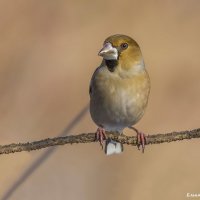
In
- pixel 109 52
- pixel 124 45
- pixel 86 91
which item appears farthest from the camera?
pixel 86 91

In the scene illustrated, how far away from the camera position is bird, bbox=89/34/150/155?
357 centimetres

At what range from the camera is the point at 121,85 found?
3.61 meters

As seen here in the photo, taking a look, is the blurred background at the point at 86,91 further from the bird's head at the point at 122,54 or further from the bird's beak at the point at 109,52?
the bird's beak at the point at 109,52

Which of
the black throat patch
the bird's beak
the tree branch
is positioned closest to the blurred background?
the black throat patch

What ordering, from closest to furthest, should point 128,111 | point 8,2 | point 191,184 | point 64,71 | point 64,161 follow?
point 128,111, point 191,184, point 64,161, point 64,71, point 8,2

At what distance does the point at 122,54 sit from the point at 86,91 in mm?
2994

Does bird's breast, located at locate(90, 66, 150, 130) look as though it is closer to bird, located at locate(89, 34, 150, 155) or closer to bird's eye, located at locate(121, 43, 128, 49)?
bird, located at locate(89, 34, 150, 155)

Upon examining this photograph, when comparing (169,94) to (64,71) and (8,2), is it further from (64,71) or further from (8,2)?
(8,2)

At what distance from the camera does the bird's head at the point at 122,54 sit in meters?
3.47

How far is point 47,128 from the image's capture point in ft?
21.1

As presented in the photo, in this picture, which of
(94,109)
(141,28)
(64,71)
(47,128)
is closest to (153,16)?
(141,28)

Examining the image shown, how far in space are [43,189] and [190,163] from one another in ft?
3.51

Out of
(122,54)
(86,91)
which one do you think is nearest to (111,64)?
(122,54)

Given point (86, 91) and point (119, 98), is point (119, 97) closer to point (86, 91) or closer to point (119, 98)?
point (119, 98)
